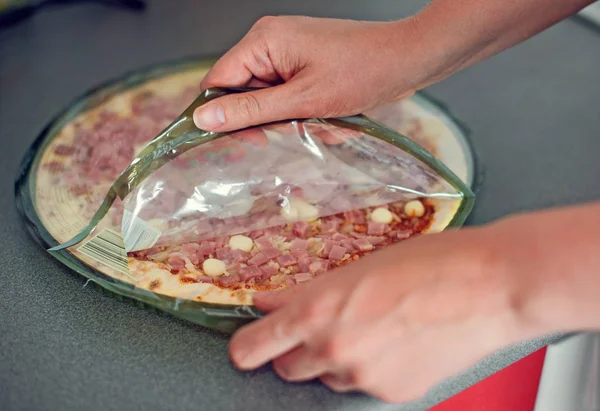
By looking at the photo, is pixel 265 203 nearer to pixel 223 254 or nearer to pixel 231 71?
pixel 223 254

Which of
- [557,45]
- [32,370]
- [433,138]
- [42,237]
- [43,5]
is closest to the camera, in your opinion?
[32,370]

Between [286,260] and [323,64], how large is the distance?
28cm

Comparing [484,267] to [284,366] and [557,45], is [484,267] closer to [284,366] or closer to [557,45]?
[284,366]

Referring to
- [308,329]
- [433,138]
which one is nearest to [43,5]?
[433,138]

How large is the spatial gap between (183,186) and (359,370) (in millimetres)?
341

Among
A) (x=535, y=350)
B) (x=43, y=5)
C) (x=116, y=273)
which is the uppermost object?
(x=43, y=5)

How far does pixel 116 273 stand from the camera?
723 millimetres

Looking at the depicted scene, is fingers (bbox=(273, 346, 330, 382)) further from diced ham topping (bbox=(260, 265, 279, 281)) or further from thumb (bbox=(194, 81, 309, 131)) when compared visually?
thumb (bbox=(194, 81, 309, 131))

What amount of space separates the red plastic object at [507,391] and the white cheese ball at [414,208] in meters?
0.21

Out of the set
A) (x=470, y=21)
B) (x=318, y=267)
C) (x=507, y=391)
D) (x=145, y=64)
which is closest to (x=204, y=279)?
(x=318, y=267)

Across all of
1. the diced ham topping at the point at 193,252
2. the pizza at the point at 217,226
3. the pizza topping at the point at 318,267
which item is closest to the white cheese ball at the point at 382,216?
the pizza at the point at 217,226

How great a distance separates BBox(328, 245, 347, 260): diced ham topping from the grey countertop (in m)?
0.16

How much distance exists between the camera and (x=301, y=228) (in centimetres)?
80

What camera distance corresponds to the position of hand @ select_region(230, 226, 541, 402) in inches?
21.4
